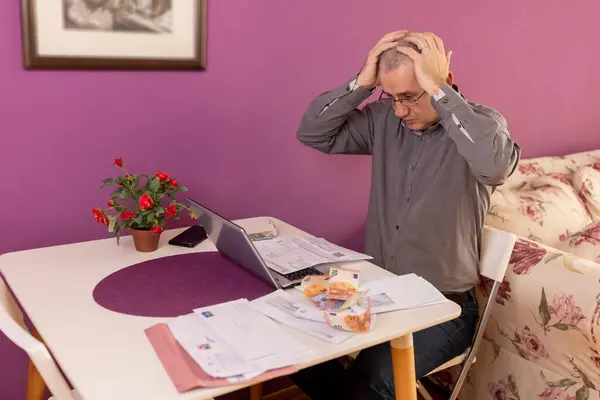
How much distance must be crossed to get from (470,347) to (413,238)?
1.22ft

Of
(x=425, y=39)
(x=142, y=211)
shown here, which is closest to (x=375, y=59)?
(x=425, y=39)

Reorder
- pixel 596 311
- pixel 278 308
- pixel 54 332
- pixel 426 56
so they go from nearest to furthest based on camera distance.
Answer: pixel 54 332 → pixel 278 308 → pixel 426 56 → pixel 596 311

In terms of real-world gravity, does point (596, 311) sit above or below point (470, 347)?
above

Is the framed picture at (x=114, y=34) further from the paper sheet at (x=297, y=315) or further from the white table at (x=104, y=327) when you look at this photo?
the paper sheet at (x=297, y=315)

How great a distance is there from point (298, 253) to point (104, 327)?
59 centimetres

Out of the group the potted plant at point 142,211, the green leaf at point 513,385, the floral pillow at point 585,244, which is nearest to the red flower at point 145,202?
the potted plant at point 142,211

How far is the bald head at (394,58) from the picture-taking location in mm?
1672

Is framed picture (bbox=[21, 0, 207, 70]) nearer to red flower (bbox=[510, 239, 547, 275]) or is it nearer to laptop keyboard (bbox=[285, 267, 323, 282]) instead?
laptop keyboard (bbox=[285, 267, 323, 282])

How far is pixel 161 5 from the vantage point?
180 centimetres

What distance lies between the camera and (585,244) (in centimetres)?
219

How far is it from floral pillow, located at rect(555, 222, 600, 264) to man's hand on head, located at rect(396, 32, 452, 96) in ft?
3.05

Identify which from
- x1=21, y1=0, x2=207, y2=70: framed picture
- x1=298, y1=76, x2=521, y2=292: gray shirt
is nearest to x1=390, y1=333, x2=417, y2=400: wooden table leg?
x1=298, y1=76, x2=521, y2=292: gray shirt

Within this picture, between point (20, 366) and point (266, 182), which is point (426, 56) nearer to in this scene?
point (266, 182)

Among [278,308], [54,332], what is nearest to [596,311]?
[278,308]
